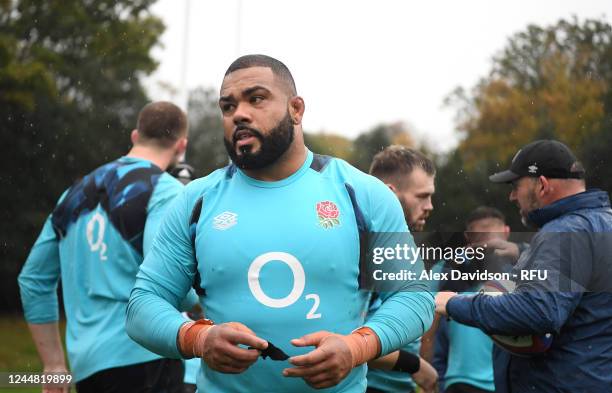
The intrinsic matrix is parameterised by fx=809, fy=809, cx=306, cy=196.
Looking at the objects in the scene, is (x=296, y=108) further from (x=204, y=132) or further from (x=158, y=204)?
(x=204, y=132)

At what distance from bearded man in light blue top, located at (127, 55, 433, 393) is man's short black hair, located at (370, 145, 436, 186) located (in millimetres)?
1680

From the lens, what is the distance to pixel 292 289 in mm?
2945

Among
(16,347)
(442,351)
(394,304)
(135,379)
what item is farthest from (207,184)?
(16,347)

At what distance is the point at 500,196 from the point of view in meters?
19.9

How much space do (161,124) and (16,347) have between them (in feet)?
49.3

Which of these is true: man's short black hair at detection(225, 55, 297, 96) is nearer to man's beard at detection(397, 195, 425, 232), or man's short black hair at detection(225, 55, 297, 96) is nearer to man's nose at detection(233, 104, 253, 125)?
man's nose at detection(233, 104, 253, 125)

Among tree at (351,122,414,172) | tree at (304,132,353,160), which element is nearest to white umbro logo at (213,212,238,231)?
tree at (351,122,414,172)

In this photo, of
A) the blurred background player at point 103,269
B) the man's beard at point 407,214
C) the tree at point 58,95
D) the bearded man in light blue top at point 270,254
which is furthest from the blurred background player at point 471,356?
the tree at point 58,95

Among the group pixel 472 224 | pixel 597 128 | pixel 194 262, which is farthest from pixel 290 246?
pixel 597 128

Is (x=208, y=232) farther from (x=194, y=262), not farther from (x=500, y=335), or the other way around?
(x=500, y=335)

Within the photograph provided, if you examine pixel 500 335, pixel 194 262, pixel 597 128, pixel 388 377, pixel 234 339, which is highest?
pixel 597 128

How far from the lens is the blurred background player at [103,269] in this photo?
4562 mm

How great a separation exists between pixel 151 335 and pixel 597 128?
33.2ft

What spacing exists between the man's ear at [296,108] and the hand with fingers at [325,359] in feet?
2.88
